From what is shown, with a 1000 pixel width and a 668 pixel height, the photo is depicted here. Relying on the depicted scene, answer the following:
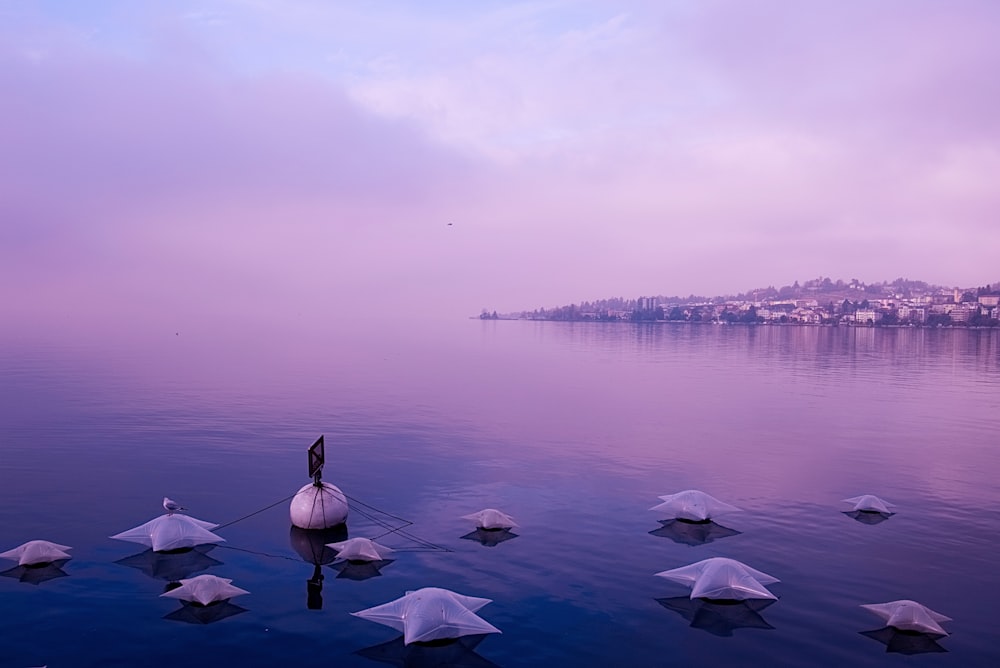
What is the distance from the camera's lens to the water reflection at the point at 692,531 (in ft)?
107

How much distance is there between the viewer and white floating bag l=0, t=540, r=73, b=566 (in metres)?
27.1

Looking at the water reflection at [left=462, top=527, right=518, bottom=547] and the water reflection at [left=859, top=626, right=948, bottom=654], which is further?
the water reflection at [left=462, top=527, right=518, bottom=547]

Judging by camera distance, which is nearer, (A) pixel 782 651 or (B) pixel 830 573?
(A) pixel 782 651

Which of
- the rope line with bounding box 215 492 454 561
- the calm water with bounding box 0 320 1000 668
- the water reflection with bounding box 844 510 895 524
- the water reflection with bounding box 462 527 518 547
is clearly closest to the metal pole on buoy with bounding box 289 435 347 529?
the calm water with bounding box 0 320 1000 668

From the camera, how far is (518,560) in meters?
29.3

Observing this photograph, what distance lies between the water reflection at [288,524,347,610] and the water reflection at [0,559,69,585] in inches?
325

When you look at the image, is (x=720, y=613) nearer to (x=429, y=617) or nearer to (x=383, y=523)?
(x=429, y=617)

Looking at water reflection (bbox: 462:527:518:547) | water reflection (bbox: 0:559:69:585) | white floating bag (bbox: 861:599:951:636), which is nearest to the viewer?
white floating bag (bbox: 861:599:951:636)

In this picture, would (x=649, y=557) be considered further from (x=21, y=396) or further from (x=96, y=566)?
(x=21, y=396)

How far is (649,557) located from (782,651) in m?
8.37

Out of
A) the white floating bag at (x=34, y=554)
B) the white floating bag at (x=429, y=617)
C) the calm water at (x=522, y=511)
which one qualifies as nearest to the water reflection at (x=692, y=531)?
the calm water at (x=522, y=511)

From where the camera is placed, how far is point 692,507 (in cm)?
3453

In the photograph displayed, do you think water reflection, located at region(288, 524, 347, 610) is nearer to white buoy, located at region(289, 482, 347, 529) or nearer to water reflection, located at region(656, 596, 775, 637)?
white buoy, located at region(289, 482, 347, 529)

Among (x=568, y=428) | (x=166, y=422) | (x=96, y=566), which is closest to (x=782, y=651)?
(x=96, y=566)
